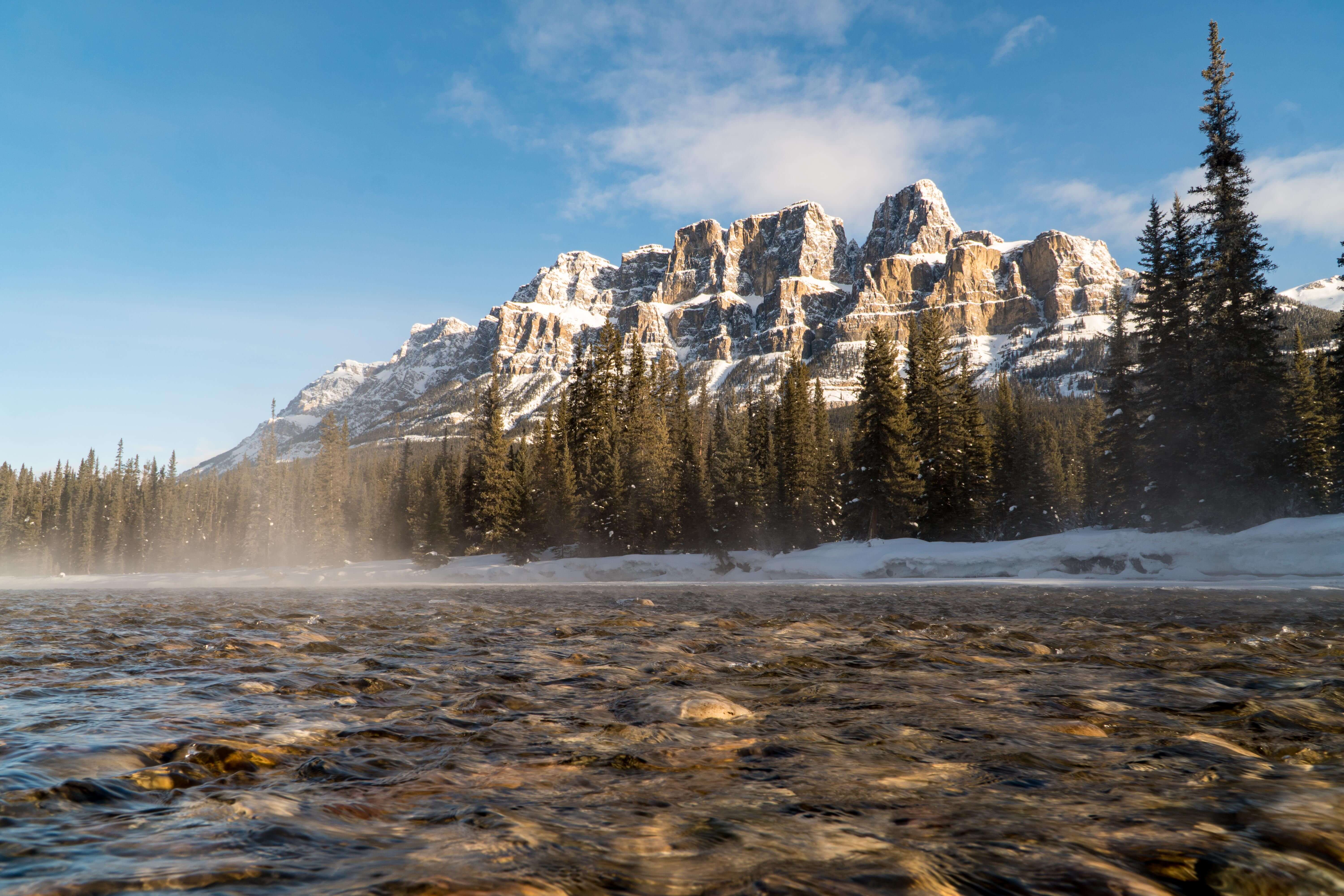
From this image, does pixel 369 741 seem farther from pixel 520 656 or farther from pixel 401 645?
pixel 401 645

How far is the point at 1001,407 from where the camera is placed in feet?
184

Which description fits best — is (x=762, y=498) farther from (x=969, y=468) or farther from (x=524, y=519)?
(x=524, y=519)

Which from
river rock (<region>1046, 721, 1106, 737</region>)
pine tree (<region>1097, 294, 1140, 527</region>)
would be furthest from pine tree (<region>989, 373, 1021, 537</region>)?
river rock (<region>1046, 721, 1106, 737</region>)

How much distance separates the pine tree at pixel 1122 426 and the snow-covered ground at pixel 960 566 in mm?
6593

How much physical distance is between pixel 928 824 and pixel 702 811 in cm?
90

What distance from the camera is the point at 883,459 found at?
4169cm

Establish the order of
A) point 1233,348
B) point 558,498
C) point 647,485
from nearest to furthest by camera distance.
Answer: point 1233,348 < point 647,485 < point 558,498

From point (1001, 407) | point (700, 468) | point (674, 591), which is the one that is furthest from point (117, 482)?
point (1001, 407)

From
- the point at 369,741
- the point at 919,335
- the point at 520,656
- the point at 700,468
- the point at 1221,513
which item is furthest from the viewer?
the point at 700,468

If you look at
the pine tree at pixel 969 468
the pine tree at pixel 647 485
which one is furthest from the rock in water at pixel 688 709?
the pine tree at pixel 647 485

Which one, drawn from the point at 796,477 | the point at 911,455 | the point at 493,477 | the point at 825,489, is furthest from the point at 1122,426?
the point at 493,477

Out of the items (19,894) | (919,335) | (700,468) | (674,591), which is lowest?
(674,591)

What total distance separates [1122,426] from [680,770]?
1712 inches

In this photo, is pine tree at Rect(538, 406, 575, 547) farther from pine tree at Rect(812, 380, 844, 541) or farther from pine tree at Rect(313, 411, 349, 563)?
pine tree at Rect(313, 411, 349, 563)
